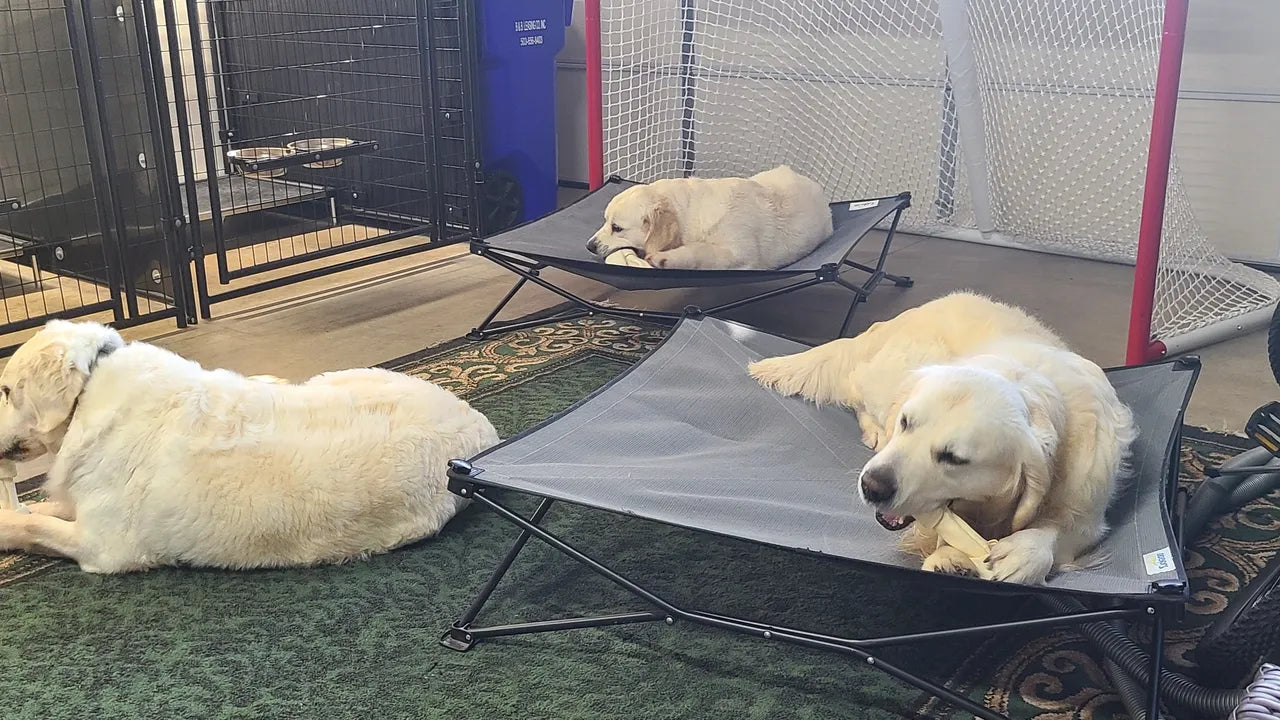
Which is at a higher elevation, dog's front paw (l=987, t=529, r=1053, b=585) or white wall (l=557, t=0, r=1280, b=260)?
white wall (l=557, t=0, r=1280, b=260)

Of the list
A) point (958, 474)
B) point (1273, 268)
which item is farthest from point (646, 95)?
point (958, 474)

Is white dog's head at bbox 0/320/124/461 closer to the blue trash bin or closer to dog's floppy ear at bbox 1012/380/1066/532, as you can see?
dog's floppy ear at bbox 1012/380/1066/532

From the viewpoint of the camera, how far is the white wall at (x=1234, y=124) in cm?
462

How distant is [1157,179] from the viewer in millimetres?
3271

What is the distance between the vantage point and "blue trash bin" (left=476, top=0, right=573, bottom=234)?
5.17 metres

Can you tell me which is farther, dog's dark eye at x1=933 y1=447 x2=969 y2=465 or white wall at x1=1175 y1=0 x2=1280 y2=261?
white wall at x1=1175 y1=0 x2=1280 y2=261

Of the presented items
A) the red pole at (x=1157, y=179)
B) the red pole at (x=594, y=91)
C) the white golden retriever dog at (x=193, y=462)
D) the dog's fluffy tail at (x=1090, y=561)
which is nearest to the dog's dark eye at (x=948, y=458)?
the dog's fluffy tail at (x=1090, y=561)

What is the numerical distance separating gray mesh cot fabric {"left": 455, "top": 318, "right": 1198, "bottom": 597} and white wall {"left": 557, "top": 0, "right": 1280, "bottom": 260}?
111 inches

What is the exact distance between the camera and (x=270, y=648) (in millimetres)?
2055

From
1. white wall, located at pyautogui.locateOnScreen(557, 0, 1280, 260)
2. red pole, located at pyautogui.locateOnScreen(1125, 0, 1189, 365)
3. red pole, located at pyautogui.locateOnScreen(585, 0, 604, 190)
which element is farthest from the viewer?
white wall, located at pyautogui.locateOnScreen(557, 0, 1280, 260)

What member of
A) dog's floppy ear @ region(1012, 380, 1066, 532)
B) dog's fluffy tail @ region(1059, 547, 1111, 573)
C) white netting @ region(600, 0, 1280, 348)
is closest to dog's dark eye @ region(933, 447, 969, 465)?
dog's floppy ear @ region(1012, 380, 1066, 532)

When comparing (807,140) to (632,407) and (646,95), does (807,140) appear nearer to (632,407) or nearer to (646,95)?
(646,95)

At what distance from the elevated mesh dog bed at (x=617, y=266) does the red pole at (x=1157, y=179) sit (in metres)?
0.86

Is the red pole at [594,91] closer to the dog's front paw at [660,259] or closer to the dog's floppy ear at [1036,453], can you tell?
the dog's front paw at [660,259]
